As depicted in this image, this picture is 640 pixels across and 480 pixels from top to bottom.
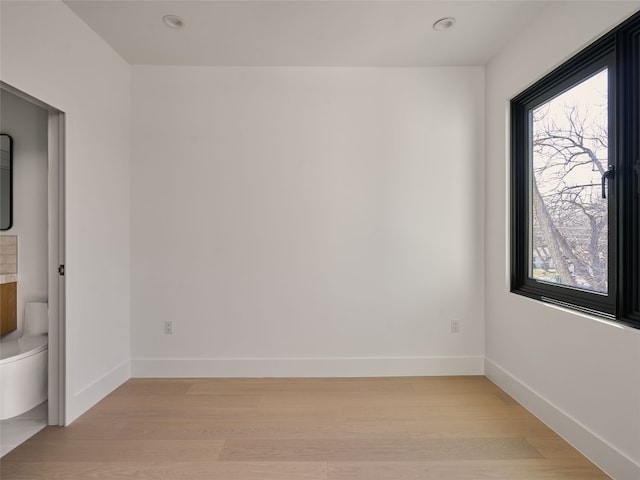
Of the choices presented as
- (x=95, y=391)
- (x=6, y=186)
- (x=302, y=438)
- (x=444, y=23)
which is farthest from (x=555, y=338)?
(x=6, y=186)

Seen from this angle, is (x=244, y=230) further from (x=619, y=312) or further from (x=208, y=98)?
(x=619, y=312)

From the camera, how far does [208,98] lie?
9.48ft

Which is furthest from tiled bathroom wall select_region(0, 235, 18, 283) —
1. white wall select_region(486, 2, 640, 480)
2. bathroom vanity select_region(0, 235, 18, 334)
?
white wall select_region(486, 2, 640, 480)

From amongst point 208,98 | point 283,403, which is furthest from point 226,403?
point 208,98

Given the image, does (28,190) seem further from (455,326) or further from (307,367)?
(455,326)

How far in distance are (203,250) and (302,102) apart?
1.51 metres

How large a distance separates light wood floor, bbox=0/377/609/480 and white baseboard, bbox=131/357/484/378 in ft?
0.62

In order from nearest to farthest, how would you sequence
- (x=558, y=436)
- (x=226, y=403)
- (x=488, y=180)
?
(x=558, y=436) < (x=226, y=403) < (x=488, y=180)

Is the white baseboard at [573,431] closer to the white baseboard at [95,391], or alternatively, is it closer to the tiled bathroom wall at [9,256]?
the white baseboard at [95,391]

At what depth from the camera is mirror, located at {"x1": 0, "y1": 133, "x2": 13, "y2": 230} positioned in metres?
2.46

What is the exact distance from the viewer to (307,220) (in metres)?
2.91

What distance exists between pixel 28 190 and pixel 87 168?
22.0 inches

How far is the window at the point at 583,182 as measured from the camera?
66.3 inches

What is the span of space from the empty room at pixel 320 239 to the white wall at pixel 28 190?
0.02 meters
